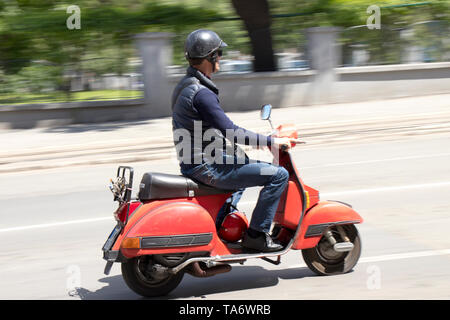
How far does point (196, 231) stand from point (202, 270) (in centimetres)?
33

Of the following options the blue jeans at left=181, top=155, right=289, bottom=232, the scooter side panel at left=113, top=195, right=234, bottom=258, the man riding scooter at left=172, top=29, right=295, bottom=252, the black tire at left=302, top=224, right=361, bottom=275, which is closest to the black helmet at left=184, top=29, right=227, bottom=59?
the man riding scooter at left=172, top=29, right=295, bottom=252

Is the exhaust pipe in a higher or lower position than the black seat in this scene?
lower

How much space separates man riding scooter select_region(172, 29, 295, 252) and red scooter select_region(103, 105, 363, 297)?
0.12 metres

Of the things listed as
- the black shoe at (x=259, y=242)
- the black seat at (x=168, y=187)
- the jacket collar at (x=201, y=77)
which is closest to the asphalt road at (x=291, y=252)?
the black shoe at (x=259, y=242)

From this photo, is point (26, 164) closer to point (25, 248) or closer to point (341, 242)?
point (25, 248)

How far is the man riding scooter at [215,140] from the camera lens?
16.3 ft

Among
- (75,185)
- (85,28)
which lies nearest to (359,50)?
(85,28)

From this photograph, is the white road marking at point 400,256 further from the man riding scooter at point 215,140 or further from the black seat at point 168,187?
the black seat at point 168,187

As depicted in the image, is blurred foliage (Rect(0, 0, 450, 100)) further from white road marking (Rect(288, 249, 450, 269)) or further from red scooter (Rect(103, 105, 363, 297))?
red scooter (Rect(103, 105, 363, 297))

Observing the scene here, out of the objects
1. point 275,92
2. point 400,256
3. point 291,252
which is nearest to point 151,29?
point 275,92

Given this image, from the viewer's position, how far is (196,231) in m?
5.04

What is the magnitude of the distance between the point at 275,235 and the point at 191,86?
54.7 inches

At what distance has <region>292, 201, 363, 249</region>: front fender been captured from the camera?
5.36 m

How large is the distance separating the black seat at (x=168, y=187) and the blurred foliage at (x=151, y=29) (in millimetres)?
12875
